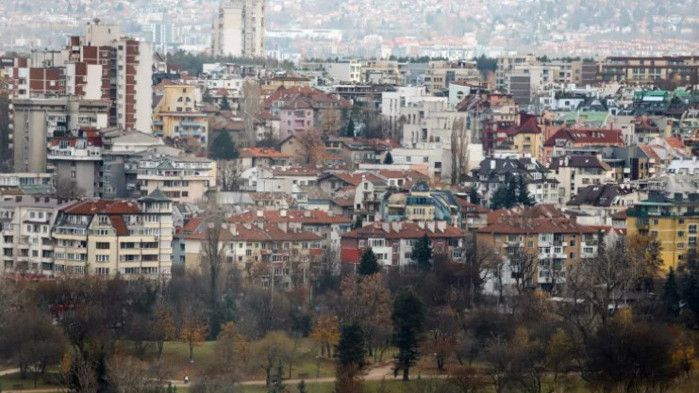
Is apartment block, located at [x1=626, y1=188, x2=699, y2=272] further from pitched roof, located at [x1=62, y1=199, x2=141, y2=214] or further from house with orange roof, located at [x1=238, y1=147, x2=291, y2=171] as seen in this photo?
house with orange roof, located at [x1=238, y1=147, x2=291, y2=171]

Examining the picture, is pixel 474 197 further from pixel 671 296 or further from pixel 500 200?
pixel 671 296

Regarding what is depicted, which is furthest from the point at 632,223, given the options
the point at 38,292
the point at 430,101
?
the point at 430,101

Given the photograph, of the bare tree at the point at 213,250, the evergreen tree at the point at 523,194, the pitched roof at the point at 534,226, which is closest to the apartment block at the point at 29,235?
the bare tree at the point at 213,250

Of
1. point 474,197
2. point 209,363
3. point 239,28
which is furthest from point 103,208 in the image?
point 239,28

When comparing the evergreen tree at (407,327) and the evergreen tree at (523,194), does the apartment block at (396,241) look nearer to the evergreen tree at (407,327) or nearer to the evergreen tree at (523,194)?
the evergreen tree at (407,327)

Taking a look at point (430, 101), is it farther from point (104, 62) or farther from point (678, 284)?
point (678, 284)

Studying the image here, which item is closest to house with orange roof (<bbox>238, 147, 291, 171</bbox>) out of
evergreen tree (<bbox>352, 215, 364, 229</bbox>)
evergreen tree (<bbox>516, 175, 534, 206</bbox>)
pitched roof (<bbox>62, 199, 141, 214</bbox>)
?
evergreen tree (<bbox>516, 175, 534, 206</bbox>)
